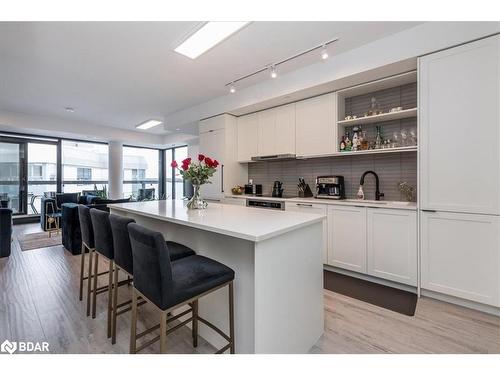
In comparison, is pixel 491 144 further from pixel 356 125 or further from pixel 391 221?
pixel 356 125

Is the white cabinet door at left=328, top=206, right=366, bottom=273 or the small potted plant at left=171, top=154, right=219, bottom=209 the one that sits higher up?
the small potted plant at left=171, top=154, right=219, bottom=209

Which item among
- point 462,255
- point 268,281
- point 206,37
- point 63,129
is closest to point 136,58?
point 206,37

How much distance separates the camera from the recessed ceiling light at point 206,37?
89.9 inches

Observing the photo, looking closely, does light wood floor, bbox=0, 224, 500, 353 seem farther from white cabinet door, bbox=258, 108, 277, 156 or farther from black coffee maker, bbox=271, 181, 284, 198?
white cabinet door, bbox=258, 108, 277, 156

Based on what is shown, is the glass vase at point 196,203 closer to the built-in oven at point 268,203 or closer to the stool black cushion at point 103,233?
the stool black cushion at point 103,233

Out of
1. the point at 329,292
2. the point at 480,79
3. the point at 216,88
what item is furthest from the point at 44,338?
the point at 480,79

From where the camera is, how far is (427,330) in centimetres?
188

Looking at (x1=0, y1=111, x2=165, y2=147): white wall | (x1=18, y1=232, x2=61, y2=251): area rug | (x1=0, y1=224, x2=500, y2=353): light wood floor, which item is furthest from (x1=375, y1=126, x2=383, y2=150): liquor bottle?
(x1=0, y1=111, x2=165, y2=147): white wall

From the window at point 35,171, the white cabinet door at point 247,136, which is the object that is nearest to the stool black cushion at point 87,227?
the white cabinet door at point 247,136

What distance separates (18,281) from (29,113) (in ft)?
13.6

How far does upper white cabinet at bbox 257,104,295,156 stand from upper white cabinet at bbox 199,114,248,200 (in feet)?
1.77

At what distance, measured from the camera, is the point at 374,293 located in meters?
2.52

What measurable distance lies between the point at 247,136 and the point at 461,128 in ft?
9.55

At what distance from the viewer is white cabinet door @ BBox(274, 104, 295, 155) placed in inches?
143
